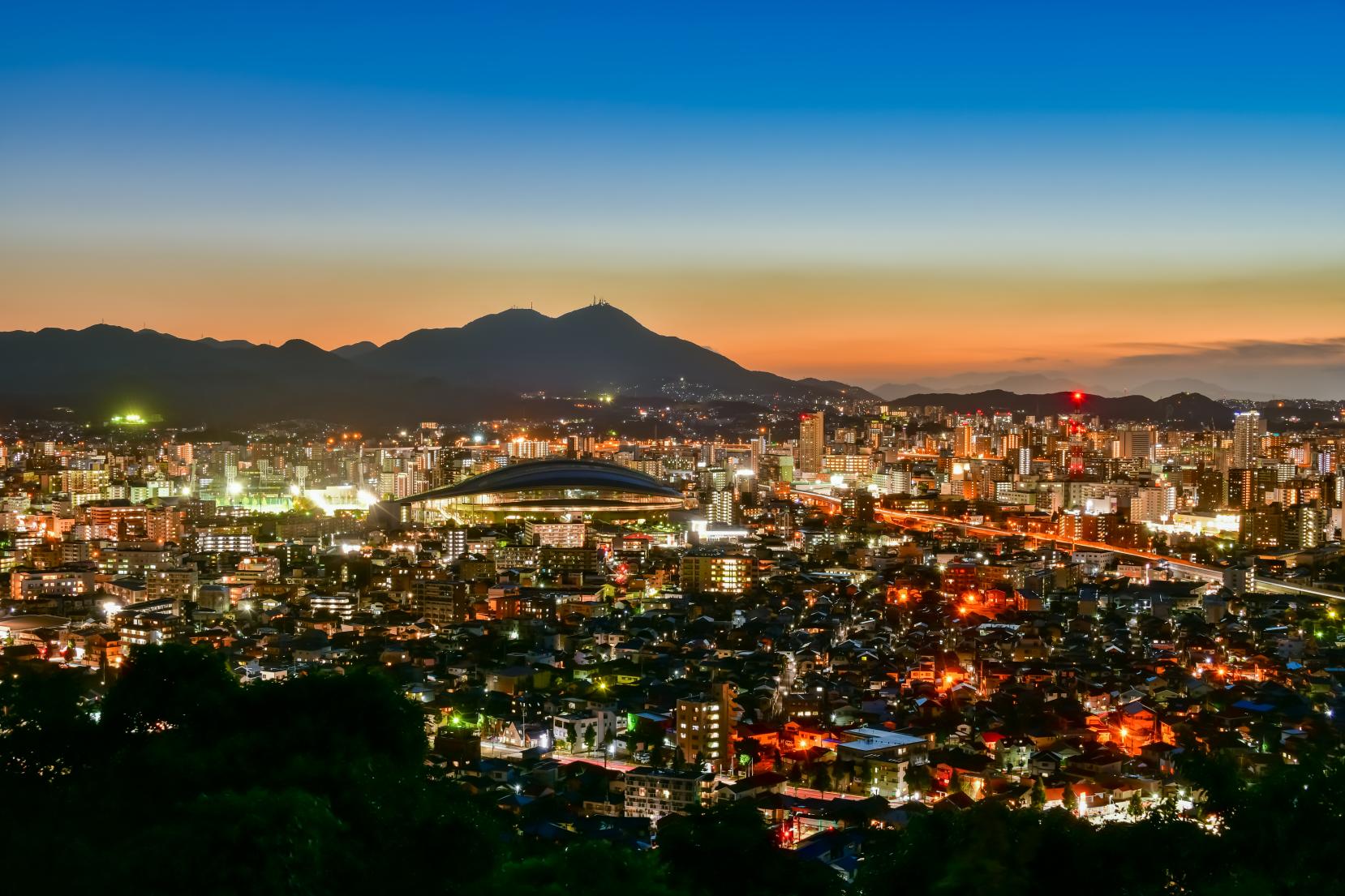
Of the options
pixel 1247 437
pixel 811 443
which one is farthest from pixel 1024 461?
pixel 811 443

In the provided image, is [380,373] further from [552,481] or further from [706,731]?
[706,731]

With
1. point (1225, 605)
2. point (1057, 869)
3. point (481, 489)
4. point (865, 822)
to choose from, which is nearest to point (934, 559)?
point (1225, 605)

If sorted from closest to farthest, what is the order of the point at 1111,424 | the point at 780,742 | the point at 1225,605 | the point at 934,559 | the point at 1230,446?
the point at 780,742, the point at 1225,605, the point at 934,559, the point at 1230,446, the point at 1111,424

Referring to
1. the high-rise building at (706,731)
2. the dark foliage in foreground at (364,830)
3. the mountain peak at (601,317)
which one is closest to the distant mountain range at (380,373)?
the mountain peak at (601,317)

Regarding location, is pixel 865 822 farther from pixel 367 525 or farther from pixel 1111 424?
pixel 1111 424

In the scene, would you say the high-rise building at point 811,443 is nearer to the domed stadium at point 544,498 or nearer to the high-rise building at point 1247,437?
the high-rise building at point 1247,437
